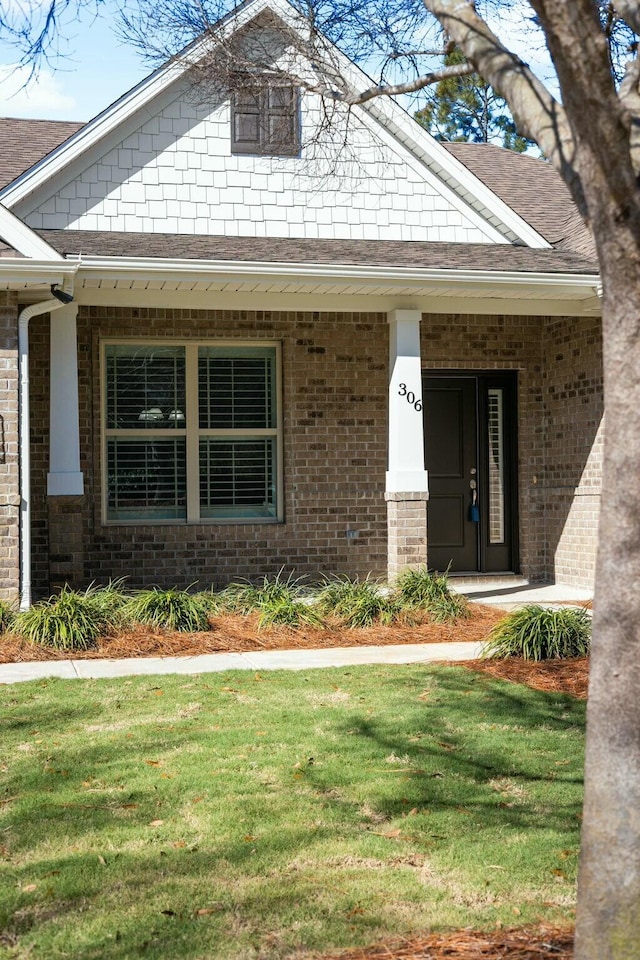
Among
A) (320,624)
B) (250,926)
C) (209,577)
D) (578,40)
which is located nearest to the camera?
(578,40)

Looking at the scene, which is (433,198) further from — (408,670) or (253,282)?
(408,670)

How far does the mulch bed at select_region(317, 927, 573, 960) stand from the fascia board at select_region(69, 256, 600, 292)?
6807 mm

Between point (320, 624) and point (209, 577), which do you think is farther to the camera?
point (209, 577)

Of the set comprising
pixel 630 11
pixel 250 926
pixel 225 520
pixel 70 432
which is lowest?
pixel 250 926

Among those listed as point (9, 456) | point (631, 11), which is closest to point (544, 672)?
point (631, 11)

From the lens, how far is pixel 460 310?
36.6 ft

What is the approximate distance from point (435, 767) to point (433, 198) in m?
8.20

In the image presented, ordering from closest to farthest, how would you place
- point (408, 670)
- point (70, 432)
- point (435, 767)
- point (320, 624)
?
point (435, 767) < point (408, 670) < point (320, 624) < point (70, 432)

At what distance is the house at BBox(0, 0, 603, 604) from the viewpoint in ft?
35.0

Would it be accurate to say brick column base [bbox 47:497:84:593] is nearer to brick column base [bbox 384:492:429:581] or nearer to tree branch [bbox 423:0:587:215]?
brick column base [bbox 384:492:429:581]

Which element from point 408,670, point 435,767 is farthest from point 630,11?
point 408,670

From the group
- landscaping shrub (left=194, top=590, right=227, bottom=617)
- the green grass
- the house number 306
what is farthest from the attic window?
the green grass

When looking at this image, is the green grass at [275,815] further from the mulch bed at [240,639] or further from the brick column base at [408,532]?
the brick column base at [408,532]

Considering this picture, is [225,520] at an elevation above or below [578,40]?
below
